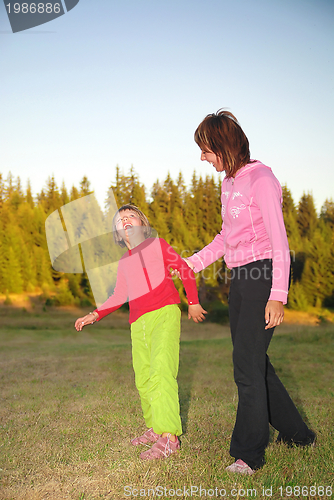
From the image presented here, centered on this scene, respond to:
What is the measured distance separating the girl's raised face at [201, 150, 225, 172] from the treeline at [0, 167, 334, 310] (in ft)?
63.4

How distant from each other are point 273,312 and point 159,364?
3.27ft

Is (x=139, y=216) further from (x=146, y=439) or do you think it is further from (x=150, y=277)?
(x=146, y=439)

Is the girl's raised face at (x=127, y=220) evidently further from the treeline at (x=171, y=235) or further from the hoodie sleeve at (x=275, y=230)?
the treeline at (x=171, y=235)

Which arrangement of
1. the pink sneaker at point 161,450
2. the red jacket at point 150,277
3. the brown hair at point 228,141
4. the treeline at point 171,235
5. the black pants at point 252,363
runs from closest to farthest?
the black pants at point 252,363, the brown hair at point 228,141, the pink sneaker at point 161,450, the red jacket at point 150,277, the treeline at point 171,235

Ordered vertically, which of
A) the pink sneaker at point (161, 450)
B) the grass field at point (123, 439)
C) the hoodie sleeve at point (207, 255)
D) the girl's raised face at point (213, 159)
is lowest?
the grass field at point (123, 439)

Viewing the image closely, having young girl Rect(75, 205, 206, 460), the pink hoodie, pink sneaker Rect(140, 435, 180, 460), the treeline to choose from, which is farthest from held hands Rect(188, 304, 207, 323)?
the treeline

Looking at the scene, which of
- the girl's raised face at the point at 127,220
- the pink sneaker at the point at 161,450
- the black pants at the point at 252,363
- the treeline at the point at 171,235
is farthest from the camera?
the treeline at the point at 171,235

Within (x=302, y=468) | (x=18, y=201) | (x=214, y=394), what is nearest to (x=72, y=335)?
(x=214, y=394)

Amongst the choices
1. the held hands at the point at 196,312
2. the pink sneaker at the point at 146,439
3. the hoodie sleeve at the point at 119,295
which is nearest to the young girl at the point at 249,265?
the held hands at the point at 196,312

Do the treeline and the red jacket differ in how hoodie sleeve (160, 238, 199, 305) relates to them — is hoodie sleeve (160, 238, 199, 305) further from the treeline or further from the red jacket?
the treeline

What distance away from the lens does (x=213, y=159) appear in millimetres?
2521

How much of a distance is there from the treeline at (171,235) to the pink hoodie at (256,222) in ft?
63.8

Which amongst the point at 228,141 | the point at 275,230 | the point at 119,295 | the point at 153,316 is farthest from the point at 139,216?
the point at 275,230

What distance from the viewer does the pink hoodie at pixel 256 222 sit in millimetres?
2260
